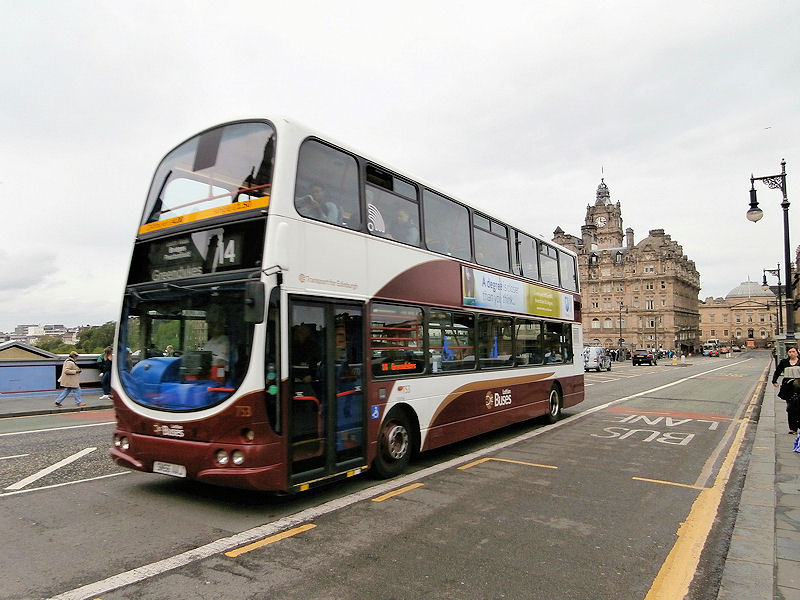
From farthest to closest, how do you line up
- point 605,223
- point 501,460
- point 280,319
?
point 605,223
point 501,460
point 280,319

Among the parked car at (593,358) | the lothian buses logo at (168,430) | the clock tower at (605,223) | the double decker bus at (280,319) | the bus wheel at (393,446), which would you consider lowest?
the parked car at (593,358)

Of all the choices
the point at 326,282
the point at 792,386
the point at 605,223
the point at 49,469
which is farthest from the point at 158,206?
the point at 605,223

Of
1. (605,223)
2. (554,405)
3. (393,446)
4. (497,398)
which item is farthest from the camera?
(605,223)

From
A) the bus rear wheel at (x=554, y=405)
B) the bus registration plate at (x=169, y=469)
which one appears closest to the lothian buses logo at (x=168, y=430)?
the bus registration plate at (x=169, y=469)

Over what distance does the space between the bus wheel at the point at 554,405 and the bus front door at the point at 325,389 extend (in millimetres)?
7522

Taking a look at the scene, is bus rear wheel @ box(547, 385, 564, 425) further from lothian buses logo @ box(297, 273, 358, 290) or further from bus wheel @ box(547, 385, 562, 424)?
lothian buses logo @ box(297, 273, 358, 290)

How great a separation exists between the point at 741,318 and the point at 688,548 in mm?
187326

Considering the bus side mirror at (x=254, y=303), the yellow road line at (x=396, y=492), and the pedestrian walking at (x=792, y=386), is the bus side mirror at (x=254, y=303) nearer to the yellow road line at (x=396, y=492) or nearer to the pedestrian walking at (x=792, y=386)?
the yellow road line at (x=396, y=492)

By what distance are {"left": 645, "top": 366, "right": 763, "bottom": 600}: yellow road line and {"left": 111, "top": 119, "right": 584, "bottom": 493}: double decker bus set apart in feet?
11.2

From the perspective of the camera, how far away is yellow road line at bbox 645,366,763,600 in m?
4.27

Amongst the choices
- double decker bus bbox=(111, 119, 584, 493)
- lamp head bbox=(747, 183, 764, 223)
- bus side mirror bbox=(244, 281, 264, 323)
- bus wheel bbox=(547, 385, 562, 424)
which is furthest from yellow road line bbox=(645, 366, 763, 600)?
lamp head bbox=(747, 183, 764, 223)

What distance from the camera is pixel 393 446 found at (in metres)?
7.55

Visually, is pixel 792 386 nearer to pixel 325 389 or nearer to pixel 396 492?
pixel 396 492

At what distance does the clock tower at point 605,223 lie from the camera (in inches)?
5039
